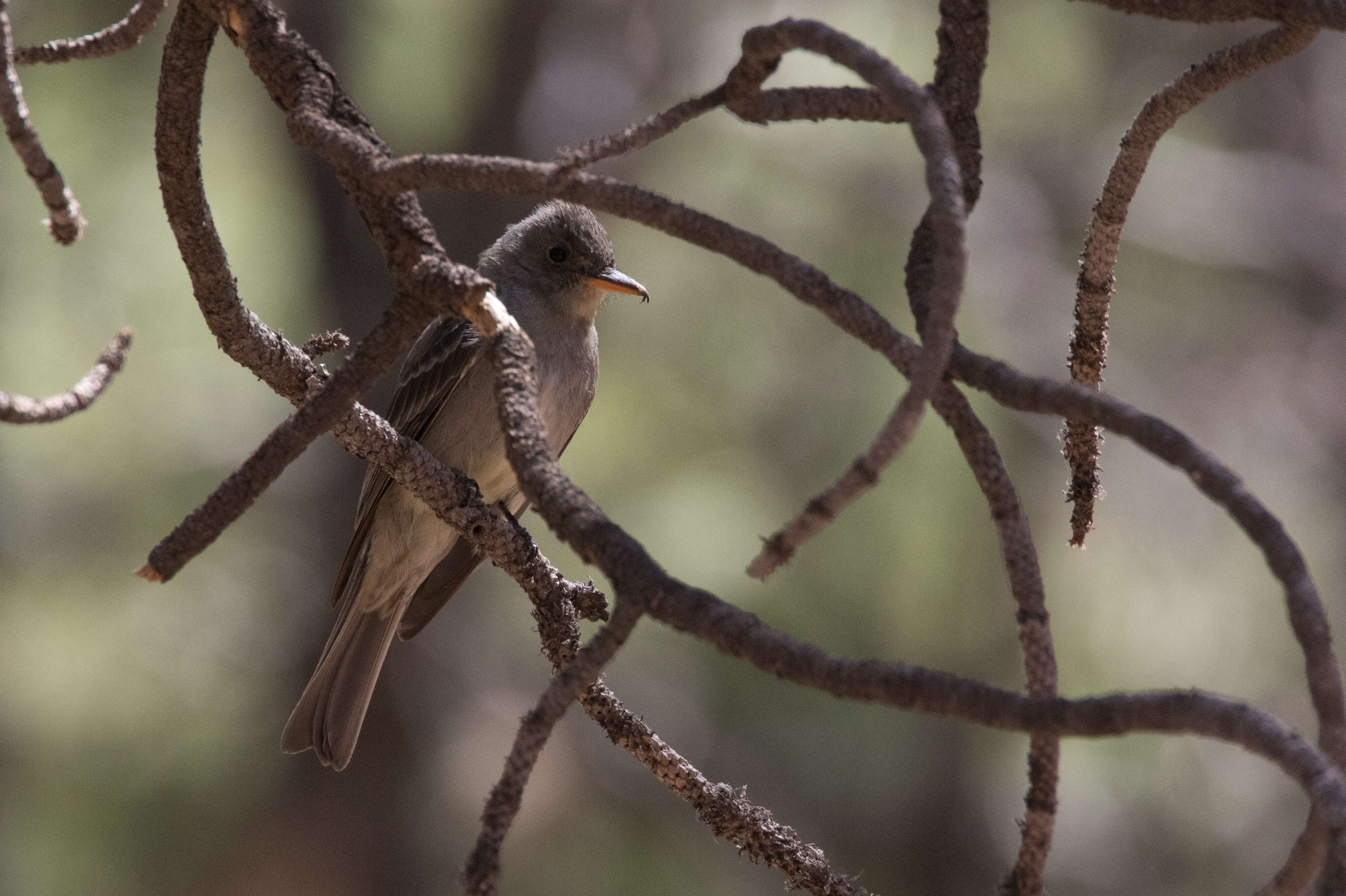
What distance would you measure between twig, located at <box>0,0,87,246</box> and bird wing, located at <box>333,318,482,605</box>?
1889 millimetres

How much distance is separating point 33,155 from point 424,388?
234cm

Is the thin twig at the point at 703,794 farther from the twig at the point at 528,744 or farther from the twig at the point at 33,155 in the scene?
the twig at the point at 33,155

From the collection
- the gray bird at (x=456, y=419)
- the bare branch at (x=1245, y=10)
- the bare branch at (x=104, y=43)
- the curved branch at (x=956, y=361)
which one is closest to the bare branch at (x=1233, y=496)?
the curved branch at (x=956, y=361)

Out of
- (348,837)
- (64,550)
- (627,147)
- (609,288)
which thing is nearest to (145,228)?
(64,550)

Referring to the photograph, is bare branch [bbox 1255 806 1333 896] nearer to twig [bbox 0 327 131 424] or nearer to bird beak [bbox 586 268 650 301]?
twig [bbox 0 327 131 424]

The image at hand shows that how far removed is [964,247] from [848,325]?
0.21 m

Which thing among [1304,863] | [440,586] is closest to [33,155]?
[1304,863]

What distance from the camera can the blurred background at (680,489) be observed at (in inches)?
276

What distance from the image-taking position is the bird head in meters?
4.34

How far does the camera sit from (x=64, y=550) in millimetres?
7332

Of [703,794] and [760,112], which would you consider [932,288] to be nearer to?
[760,112]

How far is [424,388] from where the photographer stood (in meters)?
4.21

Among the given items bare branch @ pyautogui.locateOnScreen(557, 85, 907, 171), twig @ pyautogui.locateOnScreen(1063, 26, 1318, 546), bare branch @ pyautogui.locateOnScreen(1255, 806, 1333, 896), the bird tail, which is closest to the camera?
bare branch @ pyautogui.locateOnScreen(1255, 806, 1333, 896)

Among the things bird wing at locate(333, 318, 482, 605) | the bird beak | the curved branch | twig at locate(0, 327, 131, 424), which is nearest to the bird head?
the bird beak
